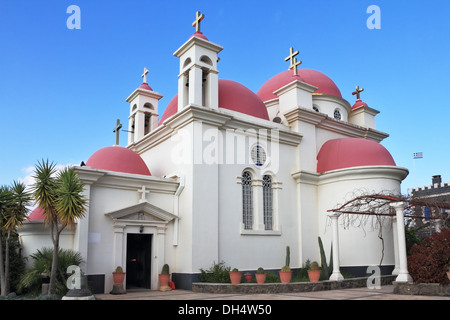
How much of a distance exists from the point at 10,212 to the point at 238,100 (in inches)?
400

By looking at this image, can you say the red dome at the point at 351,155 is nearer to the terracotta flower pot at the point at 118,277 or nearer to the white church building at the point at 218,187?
the white church building at the point at 218,187

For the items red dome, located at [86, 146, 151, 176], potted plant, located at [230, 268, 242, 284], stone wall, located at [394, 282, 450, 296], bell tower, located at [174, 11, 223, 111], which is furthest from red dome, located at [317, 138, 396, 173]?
red dome, located at [86, 146, 151, 176]

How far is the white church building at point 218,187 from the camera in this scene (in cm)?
1530

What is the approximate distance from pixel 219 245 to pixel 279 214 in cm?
343

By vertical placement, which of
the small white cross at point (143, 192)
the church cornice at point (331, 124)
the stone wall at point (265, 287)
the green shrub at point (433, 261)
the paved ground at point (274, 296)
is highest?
the church cornice at point (331, 124)

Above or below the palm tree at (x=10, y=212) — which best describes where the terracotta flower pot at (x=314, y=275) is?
below

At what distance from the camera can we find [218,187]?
16.7m

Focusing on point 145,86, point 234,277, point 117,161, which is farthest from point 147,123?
point 234,277

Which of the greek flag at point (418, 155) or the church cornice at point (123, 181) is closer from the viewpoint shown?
the church cornice at point (123, 181)

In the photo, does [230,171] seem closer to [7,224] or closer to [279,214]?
[279,214]

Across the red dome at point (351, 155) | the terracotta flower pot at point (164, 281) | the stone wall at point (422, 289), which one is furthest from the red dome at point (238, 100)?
the stone wall at point (422, 289)

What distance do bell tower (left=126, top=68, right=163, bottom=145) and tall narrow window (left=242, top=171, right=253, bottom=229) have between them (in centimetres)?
687

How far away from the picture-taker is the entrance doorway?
16.2 meters

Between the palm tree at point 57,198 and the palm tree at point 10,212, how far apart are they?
4.07 ft
